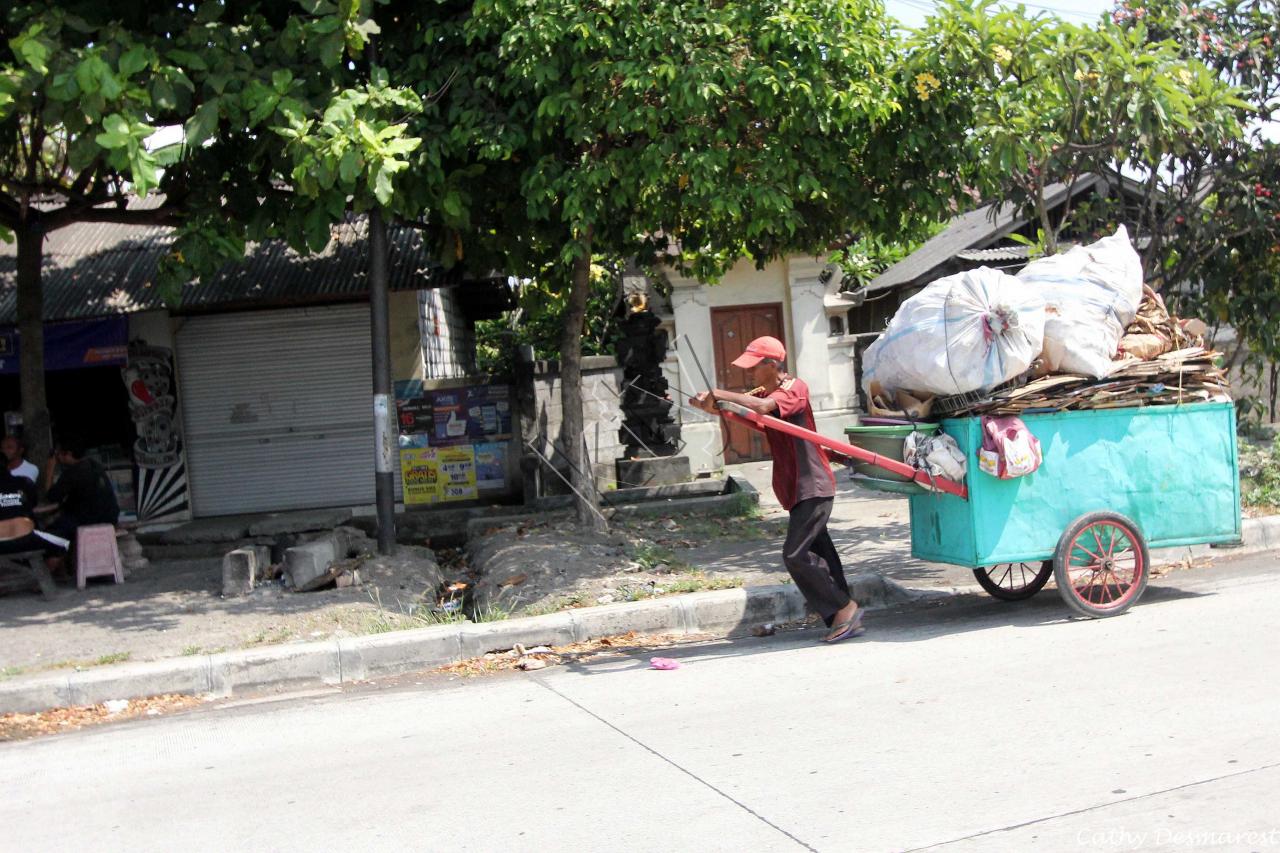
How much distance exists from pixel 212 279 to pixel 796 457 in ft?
26.7

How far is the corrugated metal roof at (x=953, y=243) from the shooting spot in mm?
17922

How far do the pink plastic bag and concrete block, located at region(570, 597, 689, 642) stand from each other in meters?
2.37

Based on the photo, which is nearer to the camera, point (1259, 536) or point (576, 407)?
point (1259, 536)

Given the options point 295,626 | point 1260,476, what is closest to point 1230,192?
point 1260,476

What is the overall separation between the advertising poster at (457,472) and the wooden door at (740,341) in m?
4.52

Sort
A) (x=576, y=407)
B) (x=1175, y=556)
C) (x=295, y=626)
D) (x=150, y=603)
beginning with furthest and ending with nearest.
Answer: (x=576, y=407), (x=1175, y=556), (x=150, y=603), (x=295, y=626)

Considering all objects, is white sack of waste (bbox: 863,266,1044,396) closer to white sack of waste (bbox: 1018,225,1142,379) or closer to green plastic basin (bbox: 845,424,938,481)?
white sack of waste (bbox: 1018,225,1142,379)

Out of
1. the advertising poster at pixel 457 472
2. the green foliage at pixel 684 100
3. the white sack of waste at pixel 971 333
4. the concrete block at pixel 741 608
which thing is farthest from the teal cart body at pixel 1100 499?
the advertising poster at pixel 457 472

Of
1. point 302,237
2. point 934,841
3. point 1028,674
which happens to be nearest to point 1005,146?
point 1028,674

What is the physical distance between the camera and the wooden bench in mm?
8867

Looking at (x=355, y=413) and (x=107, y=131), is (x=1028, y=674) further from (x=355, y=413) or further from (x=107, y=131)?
(x=355, y=413)

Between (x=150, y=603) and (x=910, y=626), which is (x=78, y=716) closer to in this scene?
(x=150, y=603)

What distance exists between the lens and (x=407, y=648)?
7105mm

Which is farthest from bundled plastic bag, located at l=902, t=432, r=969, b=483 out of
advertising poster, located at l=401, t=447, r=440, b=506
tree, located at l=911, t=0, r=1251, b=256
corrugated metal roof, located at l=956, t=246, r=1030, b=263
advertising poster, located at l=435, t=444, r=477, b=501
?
corrugated metal roof, located at l=956, t=246, r=1030, b=263
